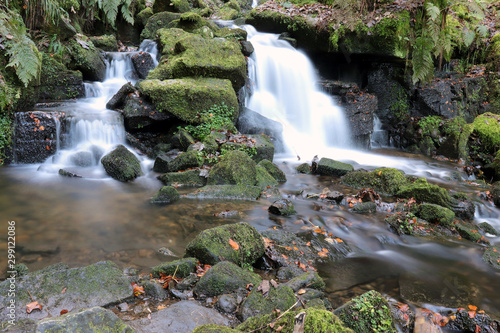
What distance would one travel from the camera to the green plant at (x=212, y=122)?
779 cm

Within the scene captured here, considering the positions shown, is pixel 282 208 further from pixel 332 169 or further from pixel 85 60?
pixel 85 60

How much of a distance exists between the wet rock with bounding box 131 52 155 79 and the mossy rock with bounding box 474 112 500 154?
10645 millimetres

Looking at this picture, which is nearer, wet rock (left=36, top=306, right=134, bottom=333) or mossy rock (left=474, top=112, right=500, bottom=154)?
wet rock (left=36, top=306, right=134, bottom=333)

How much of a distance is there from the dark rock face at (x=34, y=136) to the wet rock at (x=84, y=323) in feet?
20.7

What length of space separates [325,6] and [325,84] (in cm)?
312

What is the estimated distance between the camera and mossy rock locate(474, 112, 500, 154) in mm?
9648

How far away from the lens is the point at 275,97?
11.2 metres

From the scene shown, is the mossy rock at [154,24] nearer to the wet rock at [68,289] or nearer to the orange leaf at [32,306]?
the wet rock at [68,289]

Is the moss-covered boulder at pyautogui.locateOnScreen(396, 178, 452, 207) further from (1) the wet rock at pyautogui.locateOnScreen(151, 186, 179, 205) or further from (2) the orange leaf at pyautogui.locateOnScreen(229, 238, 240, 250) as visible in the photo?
(1) the wet rock at pyautogui.locateOnScreen(151, 186, 179, 205)

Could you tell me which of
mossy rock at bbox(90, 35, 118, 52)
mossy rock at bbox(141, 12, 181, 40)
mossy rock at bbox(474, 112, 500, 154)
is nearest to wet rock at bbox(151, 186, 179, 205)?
mossy rock at bbox(90, 35, 118, 52)

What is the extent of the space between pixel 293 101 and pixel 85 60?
6.80 metres

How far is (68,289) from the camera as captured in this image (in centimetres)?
251

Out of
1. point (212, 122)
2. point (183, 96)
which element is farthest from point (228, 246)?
point (183, 96)

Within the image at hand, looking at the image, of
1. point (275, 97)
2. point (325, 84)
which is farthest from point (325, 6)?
point (275, 97)
